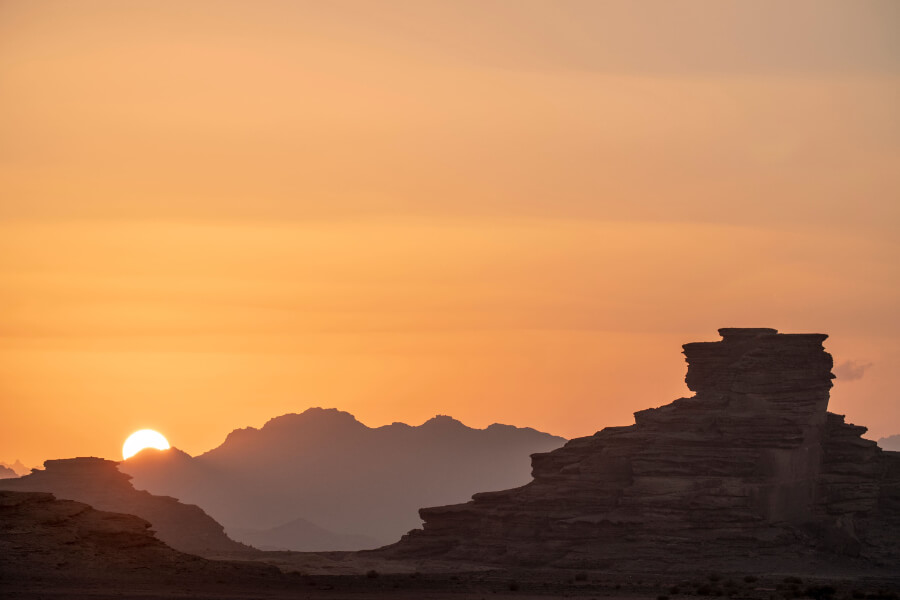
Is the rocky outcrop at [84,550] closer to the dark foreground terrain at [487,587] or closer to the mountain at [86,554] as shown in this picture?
the mountain at [86,554]

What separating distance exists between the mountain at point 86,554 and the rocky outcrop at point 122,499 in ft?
81.1

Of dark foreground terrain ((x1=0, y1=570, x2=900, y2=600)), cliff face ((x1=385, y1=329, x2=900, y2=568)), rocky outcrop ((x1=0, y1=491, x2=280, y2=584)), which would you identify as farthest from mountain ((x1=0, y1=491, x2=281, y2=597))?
cliff face ((x1=385, y1=329, x2=900, y2=568))

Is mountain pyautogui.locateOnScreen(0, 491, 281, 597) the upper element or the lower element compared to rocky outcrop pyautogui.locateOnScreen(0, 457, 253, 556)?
lower

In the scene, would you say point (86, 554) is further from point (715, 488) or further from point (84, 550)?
point (715, 488)

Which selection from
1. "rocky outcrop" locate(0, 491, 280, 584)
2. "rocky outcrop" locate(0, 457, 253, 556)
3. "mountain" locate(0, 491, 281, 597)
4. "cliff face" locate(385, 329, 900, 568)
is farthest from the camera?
"rocky outcrop" locate(0, 457, 253, 556)

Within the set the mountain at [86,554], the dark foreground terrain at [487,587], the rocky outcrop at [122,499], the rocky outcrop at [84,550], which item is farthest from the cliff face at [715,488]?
the rocky outcrop at [84,550]

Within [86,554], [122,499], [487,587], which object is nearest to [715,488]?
[487,587]

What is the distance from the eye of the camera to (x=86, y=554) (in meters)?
69.3

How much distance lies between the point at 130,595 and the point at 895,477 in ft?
192

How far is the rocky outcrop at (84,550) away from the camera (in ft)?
218

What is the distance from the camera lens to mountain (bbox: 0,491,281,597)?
6531cm

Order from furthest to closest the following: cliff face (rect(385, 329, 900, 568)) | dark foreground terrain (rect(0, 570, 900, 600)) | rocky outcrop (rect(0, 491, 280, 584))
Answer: cliff face (rect(385, 329, 900, 568))
rocky outcrop (rect(0, 491, 280, 584))
dark foreground terrain (rect(0, 570, 900, 600))

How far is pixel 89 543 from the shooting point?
70.9 meters

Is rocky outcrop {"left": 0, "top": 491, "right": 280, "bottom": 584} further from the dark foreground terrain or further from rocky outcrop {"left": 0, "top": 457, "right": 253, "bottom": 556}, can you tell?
rocky outcrop {"left": 0, "top": 457, "right": 253, "bottom": 556}
